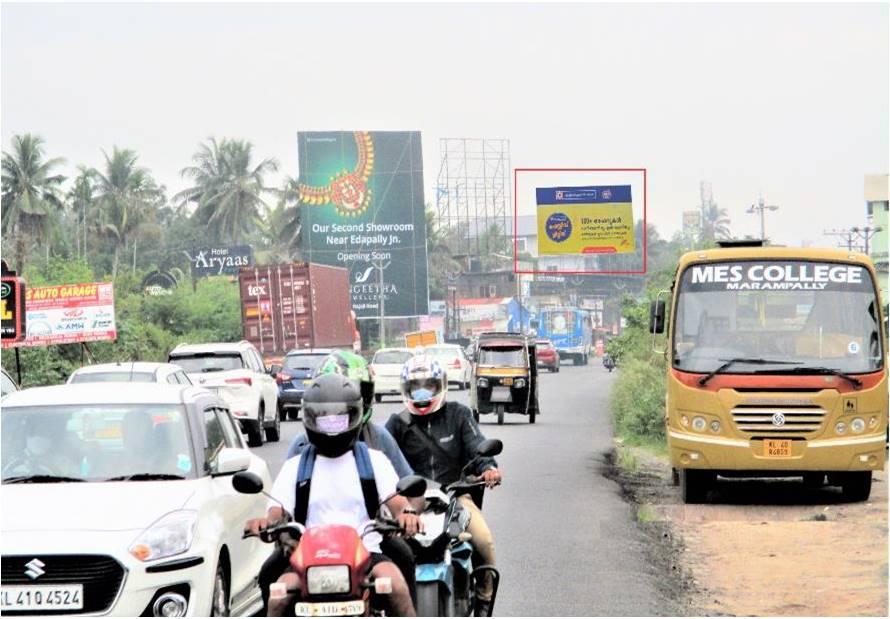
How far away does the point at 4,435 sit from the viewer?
10000 millimetres

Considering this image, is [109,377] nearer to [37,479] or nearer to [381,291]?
[37,479]

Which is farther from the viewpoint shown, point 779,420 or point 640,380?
point 640,380

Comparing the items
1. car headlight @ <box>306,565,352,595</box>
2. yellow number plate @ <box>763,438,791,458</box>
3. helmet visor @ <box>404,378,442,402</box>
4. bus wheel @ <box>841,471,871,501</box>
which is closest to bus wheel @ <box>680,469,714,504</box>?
yellow number plate @ <box>763,438,791,458</box>

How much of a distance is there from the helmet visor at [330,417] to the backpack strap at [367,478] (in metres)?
0.20

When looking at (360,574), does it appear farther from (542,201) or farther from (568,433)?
(542,201)

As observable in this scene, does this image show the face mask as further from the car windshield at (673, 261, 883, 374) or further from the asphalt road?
the car windshield at (673, 261, 883, 374)

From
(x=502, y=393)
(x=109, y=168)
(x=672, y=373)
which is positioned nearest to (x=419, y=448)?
(x=672, y=373)

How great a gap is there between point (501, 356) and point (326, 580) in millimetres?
A: 30449

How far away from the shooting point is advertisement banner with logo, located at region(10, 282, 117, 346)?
42969mm

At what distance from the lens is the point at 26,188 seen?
7681 centimetres

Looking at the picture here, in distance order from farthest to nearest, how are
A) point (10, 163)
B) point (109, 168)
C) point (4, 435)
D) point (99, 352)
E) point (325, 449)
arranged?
point (109, 168)
point (10, 163)
point (99, 352)
point (4, 435)
point (325, 449)

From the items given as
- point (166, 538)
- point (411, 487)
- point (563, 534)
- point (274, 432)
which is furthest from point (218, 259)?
point (411, 487)

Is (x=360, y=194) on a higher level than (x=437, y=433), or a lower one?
higher

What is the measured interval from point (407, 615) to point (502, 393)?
28.8 metres
